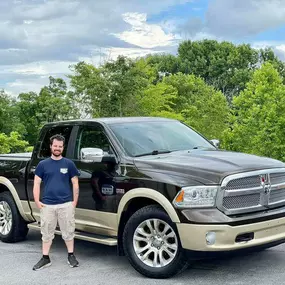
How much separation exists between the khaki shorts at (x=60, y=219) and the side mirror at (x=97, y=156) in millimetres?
638

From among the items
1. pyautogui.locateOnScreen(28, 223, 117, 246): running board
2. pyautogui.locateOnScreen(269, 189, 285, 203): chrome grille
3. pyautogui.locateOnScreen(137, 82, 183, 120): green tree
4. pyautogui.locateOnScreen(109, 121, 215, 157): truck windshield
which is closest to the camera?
pyautogui.locateOnScreen(269, 189, 285, 203): chrome grille

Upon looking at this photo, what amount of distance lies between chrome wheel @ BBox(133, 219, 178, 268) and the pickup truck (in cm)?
1

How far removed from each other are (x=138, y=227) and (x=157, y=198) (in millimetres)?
473

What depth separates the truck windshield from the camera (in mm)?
6465

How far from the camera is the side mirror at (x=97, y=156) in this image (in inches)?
242

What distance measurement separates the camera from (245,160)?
5879 mm

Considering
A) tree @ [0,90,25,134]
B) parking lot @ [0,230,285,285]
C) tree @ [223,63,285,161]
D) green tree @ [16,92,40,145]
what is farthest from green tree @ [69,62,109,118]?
parking lot @ [0,230,285,285]

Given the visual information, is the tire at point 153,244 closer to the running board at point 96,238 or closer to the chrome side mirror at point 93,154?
the running board at point 96,238

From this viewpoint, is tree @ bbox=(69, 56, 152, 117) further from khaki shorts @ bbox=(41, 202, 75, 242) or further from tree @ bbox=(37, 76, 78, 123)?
khaki shorts @ bbox=(41, 202, 75, 242)

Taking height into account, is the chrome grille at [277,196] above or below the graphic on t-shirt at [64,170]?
below

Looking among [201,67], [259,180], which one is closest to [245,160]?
[259,180]

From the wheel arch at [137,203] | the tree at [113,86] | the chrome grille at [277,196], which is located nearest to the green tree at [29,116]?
the tree at [113,86]

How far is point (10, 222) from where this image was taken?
8.05 metres

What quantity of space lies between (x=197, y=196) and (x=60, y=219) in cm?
192
